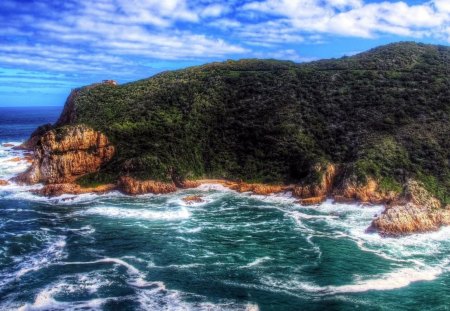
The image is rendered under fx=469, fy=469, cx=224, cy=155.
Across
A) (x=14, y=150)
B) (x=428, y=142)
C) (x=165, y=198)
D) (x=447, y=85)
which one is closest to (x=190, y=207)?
Answer: (x=165, y=198)

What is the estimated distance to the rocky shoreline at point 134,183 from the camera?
60763 mm

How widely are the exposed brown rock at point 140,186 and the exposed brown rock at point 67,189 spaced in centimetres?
178

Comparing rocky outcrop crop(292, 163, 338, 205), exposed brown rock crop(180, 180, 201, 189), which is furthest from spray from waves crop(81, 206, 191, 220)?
rocky outcrop crop(292, 163, 338, 205)

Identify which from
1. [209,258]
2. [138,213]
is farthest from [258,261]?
[138,213]

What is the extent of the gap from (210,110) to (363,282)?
55.5 m

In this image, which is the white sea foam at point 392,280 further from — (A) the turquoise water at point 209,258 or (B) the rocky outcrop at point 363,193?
(B) the rocky outcrop at point 363,193

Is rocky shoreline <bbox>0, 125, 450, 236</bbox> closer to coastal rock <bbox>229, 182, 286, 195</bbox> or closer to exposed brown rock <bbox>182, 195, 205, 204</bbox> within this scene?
coastal rock <bbox>229, 182, 286, 195</bbox>

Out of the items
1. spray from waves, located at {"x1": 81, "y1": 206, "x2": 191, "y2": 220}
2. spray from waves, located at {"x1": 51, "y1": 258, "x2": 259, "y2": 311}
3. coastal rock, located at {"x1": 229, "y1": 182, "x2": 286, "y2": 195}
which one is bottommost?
spray from waves, located at {"x1": 51, "y1": 258, "x2": 259, "y2": 311}

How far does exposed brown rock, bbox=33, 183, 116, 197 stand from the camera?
6912cm

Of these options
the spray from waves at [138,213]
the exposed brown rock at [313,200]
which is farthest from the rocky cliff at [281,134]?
the spray from waves at [138,213]

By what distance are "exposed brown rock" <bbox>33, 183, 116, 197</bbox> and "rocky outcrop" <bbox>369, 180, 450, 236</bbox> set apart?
3892 cm

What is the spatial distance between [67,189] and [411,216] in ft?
156

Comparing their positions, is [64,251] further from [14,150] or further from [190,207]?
[14,150]

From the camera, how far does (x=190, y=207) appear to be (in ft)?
212
